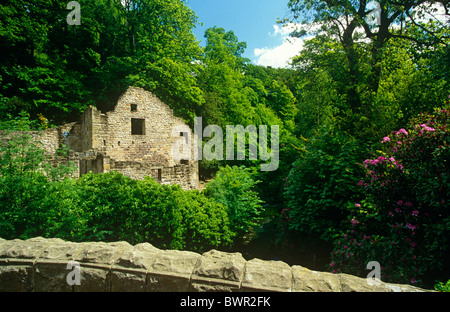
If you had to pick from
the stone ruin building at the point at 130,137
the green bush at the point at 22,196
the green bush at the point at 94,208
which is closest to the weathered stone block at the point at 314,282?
the green bush at the point at 94,208

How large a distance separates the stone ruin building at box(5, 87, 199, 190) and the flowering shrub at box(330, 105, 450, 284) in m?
7.84

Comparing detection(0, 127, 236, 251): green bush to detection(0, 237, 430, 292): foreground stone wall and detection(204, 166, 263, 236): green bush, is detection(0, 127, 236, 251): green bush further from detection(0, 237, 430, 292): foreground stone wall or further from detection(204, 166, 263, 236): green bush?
detection(0, 237, 430, 292): foreground stone wall

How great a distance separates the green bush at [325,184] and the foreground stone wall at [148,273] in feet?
14.7

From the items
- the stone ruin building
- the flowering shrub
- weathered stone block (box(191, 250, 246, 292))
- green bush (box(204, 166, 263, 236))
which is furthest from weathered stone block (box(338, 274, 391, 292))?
the stone ruin building

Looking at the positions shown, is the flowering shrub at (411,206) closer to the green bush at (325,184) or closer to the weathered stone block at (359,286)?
the green bush at (325,184)

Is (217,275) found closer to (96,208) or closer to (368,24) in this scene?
(96,208)

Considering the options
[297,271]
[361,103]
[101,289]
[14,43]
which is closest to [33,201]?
[101,289]

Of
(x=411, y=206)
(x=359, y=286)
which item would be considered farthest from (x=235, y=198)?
(x=359, y=286)

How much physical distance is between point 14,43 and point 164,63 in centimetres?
869

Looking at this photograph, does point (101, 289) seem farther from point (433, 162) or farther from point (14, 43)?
point (14, 43)

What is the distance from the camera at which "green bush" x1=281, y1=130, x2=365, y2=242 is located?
6.35 metres

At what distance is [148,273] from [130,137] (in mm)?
14906

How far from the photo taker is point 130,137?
1591 centimetres

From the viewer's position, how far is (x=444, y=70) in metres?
8.23
